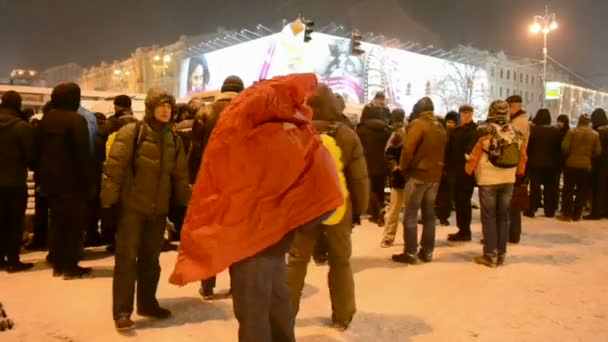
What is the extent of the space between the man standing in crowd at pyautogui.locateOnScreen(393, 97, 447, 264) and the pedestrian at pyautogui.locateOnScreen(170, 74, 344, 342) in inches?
161

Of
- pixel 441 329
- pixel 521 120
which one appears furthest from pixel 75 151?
pixel 521 120

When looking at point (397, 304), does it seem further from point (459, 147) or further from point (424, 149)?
point (459, 147)

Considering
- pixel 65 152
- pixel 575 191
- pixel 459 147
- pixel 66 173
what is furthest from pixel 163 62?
pixel 66 173

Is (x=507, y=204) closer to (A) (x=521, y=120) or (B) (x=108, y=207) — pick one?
(A) (x=521, y=120)

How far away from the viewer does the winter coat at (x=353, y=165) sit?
185 inches

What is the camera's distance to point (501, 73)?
8162cm

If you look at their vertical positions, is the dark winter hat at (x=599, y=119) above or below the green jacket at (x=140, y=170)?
above

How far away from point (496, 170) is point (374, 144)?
11.1ft

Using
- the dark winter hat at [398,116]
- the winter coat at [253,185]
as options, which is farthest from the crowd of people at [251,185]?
the dark winter hat at [398,116]

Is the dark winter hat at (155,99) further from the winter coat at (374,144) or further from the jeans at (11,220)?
the winter coat at (374,144)

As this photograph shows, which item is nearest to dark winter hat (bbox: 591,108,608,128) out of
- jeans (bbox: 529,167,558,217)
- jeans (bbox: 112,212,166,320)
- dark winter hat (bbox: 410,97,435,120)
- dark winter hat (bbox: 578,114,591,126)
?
dark winter hat (bbox: 578,114,591,126)

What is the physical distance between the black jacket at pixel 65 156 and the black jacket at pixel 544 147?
858 centimetres

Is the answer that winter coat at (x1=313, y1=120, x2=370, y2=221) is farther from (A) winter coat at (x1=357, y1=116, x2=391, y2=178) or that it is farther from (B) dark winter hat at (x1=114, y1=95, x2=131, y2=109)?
(A) winter coat at (x1=357, y1=116, x2=391, y2=178)

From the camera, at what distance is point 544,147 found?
36.8ft
